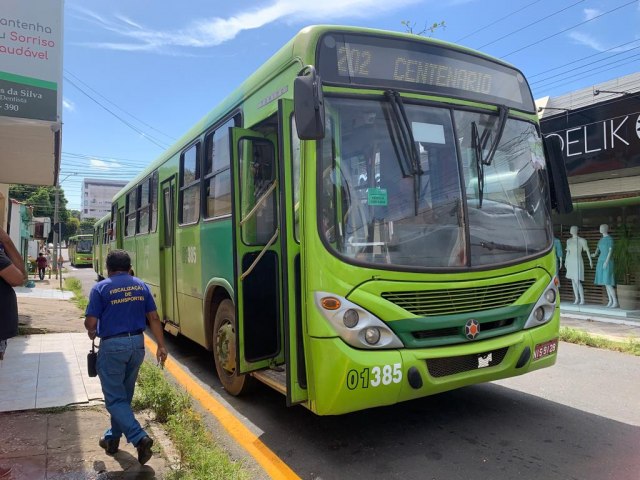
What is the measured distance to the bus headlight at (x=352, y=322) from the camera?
3.55 meters

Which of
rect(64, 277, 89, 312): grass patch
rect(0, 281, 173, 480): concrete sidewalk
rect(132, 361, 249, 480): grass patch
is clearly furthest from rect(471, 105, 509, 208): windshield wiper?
rect(64, 277, 89, 312): grass patch

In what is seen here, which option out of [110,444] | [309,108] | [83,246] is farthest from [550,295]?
[83,246]

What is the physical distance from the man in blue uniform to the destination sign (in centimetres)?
220

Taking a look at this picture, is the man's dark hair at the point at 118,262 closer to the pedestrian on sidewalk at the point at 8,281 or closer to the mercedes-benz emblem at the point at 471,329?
the pedestrian on sidewalk at the point at 8,281

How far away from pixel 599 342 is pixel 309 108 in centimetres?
697

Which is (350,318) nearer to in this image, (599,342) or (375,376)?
(375,376)

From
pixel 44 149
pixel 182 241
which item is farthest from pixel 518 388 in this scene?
pixel 44 149

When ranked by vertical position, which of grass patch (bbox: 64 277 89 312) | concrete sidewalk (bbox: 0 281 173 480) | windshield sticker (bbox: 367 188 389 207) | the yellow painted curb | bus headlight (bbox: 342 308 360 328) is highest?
windshield sticker (bbox: 367 188 389 207)

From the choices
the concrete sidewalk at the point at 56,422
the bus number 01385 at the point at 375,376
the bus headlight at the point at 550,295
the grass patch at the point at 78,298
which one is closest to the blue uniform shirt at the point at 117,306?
the concrete sidewalk at the point at 56,422

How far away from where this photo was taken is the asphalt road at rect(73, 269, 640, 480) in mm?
3600

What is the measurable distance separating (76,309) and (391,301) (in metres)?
11.8

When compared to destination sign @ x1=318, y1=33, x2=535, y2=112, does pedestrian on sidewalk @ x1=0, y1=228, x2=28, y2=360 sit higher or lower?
lower

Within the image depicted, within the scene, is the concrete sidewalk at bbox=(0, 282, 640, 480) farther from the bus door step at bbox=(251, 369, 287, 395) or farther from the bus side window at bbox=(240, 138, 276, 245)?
the bus side window at bbox=(240, 138, 276, 245)

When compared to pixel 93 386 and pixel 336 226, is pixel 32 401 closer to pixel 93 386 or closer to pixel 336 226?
pixel 93 386
